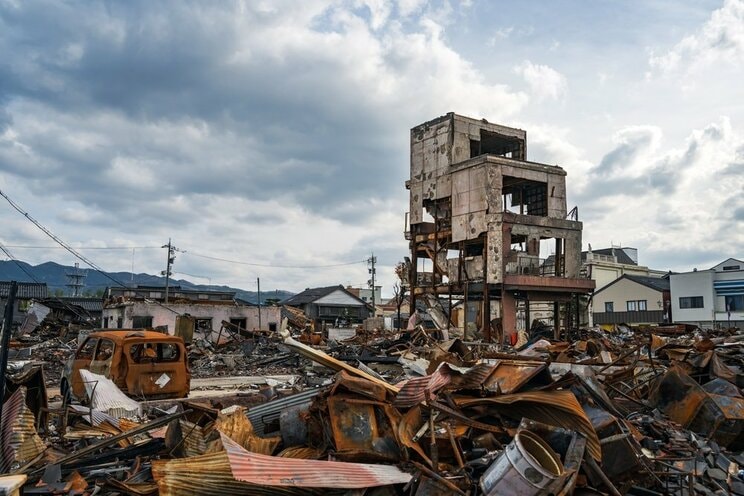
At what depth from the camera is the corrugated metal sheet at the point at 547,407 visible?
5.23 meters

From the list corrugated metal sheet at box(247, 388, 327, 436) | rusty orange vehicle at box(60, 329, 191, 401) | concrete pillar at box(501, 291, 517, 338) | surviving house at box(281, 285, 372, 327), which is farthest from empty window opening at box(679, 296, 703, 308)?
corrugated metal sheet at box(247, 388, 327, 436)

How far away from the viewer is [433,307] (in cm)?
3130

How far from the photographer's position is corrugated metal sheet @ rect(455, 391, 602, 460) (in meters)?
5.23

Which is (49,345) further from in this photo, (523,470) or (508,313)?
(523,470)

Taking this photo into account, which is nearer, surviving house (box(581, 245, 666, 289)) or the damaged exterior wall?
the damaged exterior wall

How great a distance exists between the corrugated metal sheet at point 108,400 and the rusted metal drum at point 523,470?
6163mm

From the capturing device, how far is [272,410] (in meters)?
6.10

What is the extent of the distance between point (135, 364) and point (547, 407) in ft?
26.6

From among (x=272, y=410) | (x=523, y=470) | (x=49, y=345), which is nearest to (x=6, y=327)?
(x=272, y=410)

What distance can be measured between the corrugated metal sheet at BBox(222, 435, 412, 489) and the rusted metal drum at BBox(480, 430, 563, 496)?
70 cm

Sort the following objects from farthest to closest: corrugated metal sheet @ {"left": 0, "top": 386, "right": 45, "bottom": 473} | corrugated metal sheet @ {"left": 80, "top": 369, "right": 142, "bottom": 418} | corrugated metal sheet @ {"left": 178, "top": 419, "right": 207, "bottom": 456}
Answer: corrugated metal sheet @ {"left": 80, "top": 369, "right": 142, "bottom": 418}
corrugated metal sheet @ {"left": 0, "top": 386, "right": 45, "bottom": 473}
corrugated metal sheet @ {"left": 178, "top": 419, "right": 207, "bottom": 456}

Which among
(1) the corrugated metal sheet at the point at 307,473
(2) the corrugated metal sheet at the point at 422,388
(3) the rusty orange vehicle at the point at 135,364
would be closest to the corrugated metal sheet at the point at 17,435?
(1) the corrugated metal sheet at the point at 307,473

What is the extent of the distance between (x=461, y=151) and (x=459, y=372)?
26.4 meters

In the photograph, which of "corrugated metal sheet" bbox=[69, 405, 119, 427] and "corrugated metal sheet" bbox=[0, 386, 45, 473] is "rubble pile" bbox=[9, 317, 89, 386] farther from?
"corrugated metal sheet" bbox=[0, 386, 45, 473]
